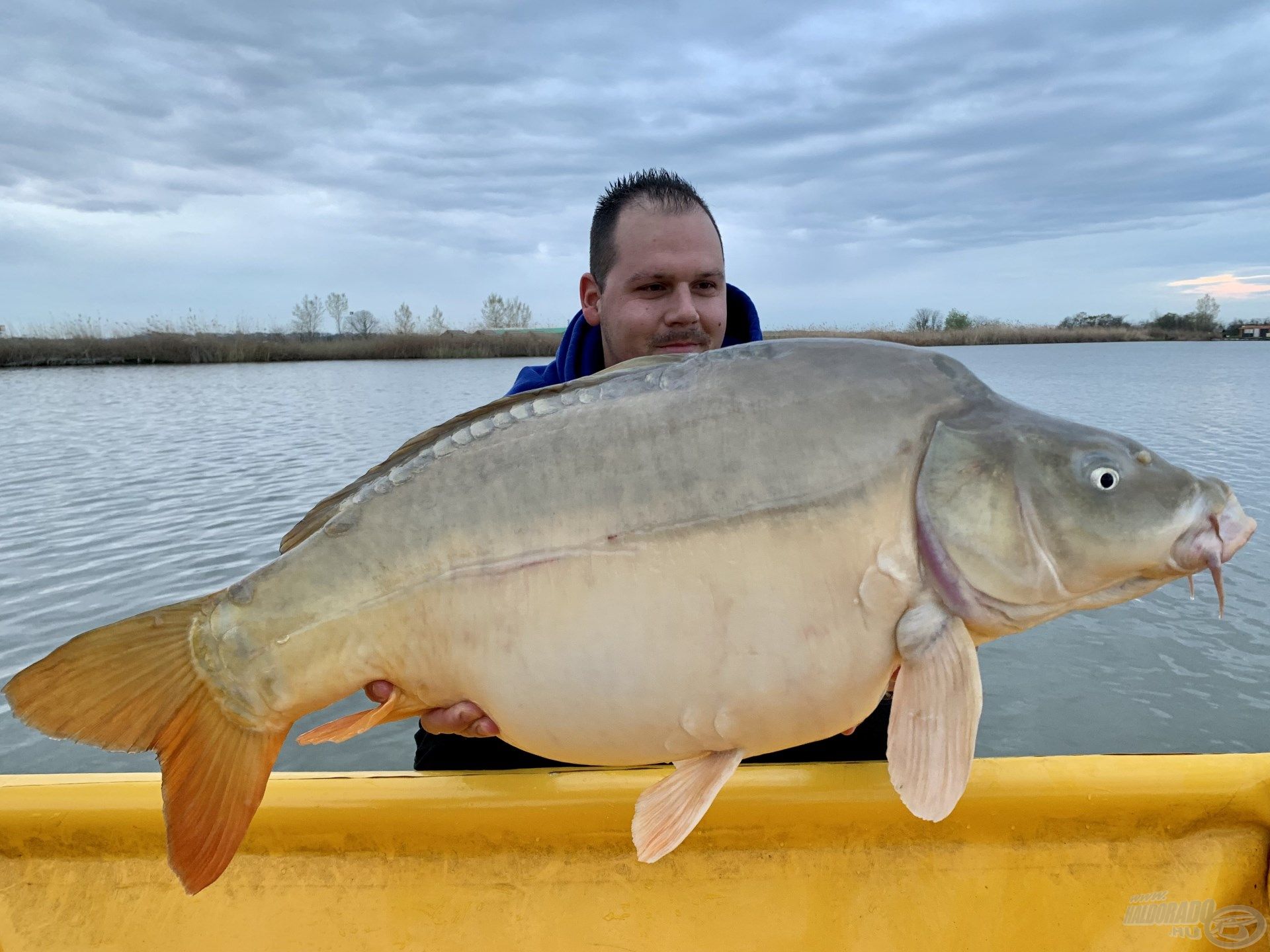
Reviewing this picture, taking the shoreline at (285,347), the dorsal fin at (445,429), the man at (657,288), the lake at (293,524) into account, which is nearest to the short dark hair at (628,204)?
the man at (657,288)

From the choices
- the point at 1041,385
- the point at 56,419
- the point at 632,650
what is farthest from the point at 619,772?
the point at 1041,385

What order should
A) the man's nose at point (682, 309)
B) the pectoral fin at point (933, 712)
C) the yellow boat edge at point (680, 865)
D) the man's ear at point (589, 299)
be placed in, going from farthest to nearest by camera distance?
the man's ear at point (589, 299), the man's nose at point (682, 309), the yellow boat edge at point (680, 865), the pectoral fin at point (933, 712)

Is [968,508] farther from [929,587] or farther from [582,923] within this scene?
[582,923]

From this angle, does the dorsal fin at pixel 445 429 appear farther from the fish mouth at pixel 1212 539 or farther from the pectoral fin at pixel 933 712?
the fish mouth at pixel 1212 539

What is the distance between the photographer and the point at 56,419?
51.9 feet

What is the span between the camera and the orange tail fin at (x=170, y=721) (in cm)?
130

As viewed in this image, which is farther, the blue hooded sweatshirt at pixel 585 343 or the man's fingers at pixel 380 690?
the blue hooded sweatshirt at pixel 585 343

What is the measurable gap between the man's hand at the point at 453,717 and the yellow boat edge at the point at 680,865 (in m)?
0.35

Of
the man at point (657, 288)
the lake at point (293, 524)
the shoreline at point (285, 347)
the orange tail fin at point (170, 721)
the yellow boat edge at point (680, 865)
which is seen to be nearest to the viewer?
the orange tail fin at point (170, 721)

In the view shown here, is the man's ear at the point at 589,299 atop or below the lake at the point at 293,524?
atop

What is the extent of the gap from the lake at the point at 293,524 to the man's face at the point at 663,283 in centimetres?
275

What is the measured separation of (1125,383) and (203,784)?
25.0 meters

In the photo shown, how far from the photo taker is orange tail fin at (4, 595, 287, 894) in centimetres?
130

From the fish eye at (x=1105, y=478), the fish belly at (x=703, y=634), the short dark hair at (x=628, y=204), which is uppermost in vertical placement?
the short dark hair at (x=628, y=204)
